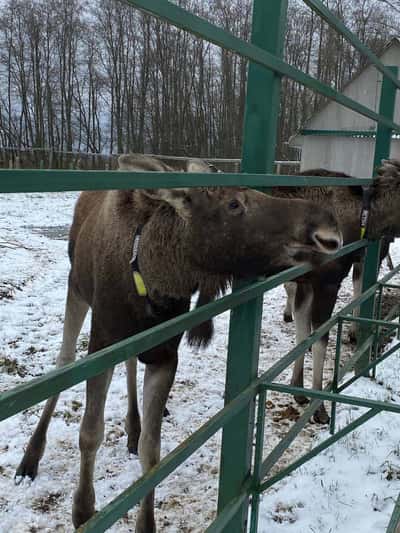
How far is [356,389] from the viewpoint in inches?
184

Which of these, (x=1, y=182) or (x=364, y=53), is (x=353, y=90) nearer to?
(x=364, y=53)

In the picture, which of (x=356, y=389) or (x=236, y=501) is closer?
(x=236, y=501)

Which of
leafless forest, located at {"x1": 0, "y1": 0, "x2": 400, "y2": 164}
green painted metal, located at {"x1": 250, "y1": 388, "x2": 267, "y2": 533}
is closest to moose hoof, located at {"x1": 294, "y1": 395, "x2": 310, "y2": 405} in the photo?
green painted metal, located at {"x1": 250, "y1": 388, "x2": 267, "y2": 533}

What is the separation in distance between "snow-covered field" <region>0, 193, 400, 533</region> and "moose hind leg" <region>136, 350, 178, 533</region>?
0.20 m

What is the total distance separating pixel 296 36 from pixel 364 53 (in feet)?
72.6

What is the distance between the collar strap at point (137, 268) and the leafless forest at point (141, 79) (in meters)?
21.9

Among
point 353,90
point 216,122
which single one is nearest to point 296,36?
point 216,122

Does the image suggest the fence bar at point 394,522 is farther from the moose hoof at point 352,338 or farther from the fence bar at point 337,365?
the moose hoof at point 352,338

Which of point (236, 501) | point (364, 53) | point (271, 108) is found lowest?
point (236, 501)

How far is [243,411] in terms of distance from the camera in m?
2.19

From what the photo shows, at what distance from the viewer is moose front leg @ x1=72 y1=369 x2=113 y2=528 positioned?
280cm

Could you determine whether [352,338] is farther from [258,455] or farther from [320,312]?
[258,455]

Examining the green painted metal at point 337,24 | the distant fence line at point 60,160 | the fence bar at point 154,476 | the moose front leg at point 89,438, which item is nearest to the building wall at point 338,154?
the distant fence line at point 60,160

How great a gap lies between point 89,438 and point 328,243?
179 cm
